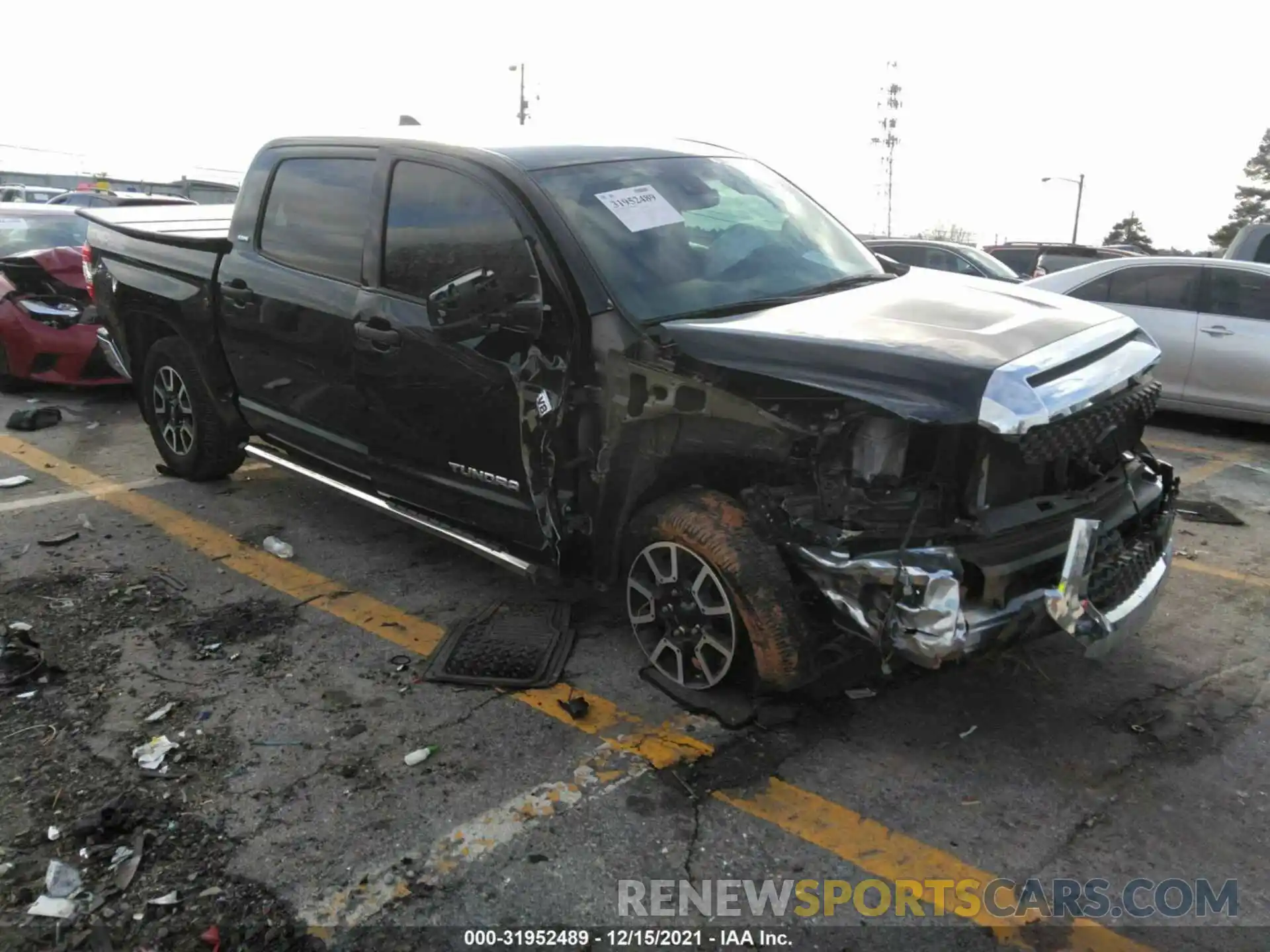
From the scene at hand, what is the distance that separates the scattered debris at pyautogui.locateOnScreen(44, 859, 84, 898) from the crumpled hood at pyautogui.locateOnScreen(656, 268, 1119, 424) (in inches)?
91.9

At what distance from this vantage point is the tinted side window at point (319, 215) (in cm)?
436

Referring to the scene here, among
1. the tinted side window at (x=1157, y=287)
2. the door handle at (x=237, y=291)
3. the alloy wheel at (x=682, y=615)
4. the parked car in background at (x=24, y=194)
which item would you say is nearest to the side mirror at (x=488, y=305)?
the alloy wheel at (x=682, y=615)

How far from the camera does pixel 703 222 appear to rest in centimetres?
394

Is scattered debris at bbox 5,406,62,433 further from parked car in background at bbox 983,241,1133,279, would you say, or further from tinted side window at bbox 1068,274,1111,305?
parked car in background at bbox 983,241,1133,279

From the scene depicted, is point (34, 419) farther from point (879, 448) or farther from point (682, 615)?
point (879, 448)

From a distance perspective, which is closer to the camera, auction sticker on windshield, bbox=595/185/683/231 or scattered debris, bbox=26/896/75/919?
scattered debris, bbox=26/896/75/919

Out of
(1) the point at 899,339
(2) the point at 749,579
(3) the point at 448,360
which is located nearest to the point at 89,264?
(3) the point at 448,360

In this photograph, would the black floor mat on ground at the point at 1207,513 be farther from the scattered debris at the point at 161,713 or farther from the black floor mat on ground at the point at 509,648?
the scattered debris at the point at 161,713

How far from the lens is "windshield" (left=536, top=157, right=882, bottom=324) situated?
3.61 metres

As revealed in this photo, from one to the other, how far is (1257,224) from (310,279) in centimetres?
932

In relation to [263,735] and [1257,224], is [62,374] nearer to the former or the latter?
[263,735]

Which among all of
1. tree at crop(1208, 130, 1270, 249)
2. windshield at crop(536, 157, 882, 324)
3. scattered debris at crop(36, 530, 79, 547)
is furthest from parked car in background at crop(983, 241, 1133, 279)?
tree at crop(1208, 130, 1270, 249)

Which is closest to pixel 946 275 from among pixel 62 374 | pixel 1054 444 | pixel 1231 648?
pixel 1054 444

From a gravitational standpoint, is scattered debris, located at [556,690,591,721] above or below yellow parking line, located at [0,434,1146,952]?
above
